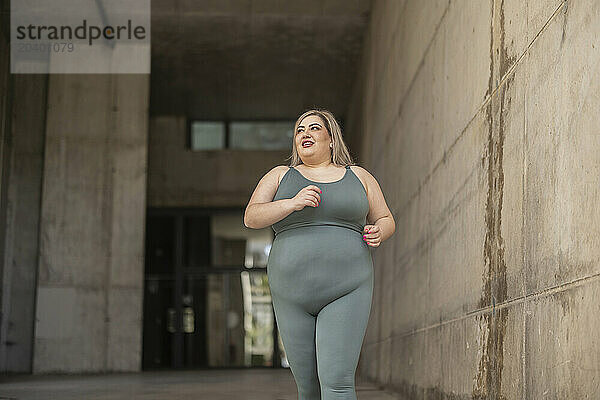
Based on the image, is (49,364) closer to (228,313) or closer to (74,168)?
(74,168)

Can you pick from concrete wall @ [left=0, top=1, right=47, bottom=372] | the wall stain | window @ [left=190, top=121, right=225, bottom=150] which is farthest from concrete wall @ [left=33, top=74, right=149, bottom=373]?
the wall stain

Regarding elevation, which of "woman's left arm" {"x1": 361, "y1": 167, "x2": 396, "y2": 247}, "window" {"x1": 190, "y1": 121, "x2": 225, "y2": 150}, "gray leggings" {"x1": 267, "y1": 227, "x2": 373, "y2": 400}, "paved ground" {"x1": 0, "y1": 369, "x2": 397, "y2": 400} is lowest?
"paved ground" {"x1": 0, "y1": 369, "x2": 397, "y2": 400}

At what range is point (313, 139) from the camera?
3031 millimetres

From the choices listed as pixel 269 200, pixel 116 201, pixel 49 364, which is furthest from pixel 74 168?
pixel 269 200

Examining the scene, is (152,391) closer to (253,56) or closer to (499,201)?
(499,201)

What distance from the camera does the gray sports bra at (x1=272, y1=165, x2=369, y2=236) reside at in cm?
290

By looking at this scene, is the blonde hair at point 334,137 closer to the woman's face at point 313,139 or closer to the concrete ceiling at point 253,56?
the woman's face at point 313,139

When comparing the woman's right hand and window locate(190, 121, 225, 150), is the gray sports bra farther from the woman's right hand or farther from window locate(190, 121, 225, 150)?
window locate(190, 121, 225, 150)

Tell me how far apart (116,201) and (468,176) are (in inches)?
379

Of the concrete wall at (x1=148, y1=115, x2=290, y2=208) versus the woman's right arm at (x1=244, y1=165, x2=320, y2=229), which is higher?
the concrete wall at (x1=148, y1=115, x2=290, y2=208)

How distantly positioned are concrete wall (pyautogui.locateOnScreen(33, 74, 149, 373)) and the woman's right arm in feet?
34.9

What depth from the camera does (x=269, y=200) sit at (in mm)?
2990

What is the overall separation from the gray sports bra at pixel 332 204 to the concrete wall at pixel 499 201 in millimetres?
714

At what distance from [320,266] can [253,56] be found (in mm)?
12111
